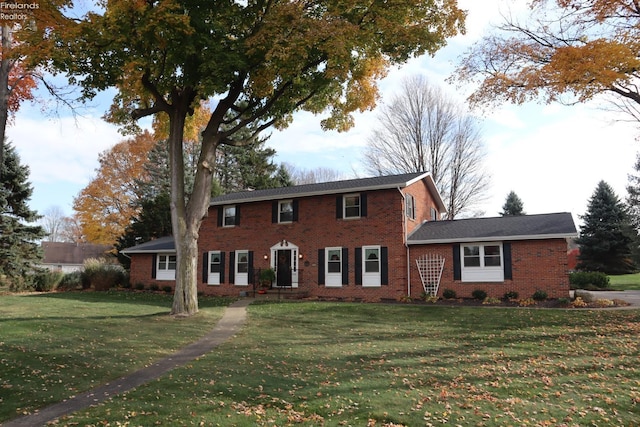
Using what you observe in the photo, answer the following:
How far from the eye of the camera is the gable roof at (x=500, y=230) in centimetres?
1681

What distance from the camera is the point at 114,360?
7.87 meters

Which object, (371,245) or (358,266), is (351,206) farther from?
(358,266)

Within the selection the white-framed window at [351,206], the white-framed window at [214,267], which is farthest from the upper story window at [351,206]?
the white-framed window at [214,267]

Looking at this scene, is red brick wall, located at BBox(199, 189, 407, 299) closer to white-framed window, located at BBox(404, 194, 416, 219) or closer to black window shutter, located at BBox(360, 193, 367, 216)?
A: black window shutter, located at BBox(360, 193, 367, 216)

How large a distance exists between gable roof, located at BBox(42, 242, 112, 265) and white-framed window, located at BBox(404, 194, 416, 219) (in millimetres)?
35779

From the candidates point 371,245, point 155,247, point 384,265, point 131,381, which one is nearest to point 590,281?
point 384,265

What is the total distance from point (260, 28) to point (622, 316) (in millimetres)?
13859

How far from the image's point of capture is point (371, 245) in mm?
19562

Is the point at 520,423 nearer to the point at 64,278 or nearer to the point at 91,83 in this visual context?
the point at 91,83

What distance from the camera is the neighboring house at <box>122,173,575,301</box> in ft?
56.7

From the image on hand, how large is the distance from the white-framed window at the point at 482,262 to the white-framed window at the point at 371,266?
11.7ft

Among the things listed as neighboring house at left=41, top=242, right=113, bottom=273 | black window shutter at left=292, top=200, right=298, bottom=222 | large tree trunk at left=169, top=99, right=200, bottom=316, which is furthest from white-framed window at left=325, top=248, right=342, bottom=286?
neighboring house at left=41, top=242, right=113, bottom=273

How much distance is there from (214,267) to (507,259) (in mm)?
14354

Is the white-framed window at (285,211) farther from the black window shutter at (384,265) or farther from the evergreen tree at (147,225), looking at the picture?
the evergreen tree at (147,225)
